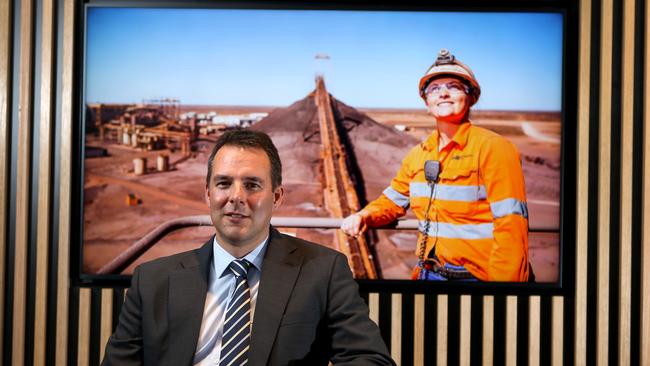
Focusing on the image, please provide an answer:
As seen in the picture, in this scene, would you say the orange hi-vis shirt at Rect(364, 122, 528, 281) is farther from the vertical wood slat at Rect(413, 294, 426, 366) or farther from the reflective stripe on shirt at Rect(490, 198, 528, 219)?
the vertical wood slat at Rect(413, 294, 426, 366)

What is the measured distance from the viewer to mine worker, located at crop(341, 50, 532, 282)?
2.94 metres

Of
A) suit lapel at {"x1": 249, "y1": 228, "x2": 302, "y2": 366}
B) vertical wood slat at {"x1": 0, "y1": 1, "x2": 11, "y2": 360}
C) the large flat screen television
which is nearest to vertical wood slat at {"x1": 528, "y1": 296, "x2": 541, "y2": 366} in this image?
the large flat screen television

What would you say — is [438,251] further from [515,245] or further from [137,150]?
[137,150]

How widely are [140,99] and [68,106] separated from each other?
344mm

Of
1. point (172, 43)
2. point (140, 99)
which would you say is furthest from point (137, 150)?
point (172, 43)

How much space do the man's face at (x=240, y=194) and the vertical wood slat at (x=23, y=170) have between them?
63.4 inches

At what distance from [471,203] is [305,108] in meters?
0.88

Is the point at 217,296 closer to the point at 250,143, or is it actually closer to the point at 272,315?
the point at 272,315

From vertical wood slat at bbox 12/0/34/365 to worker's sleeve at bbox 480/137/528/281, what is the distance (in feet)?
7.06

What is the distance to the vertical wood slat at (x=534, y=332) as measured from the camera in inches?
118

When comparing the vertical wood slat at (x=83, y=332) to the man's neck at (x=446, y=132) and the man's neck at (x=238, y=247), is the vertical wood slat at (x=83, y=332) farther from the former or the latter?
the man's neck at (x=446, y=132)

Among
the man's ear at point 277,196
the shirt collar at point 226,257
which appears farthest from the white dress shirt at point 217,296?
the man's ear at point 277,196

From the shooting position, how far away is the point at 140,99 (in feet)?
9.93

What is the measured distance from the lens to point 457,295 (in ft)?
9.87
